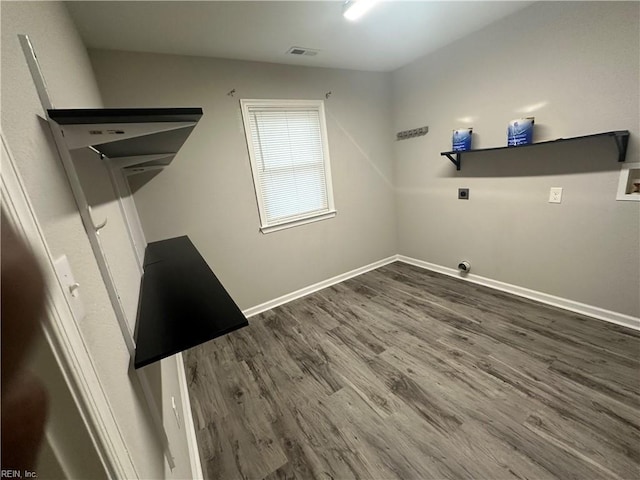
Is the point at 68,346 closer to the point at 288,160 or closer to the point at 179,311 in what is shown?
the point at 179,311

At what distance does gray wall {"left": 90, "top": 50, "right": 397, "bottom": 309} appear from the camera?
7.40ft

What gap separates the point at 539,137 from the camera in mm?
2275

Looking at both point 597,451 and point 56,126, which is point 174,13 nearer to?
point 56,126

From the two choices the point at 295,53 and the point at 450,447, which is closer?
the point at 450,447

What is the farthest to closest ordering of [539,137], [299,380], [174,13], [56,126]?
[539,137] < [299,380] < [174,13] < [56,126]

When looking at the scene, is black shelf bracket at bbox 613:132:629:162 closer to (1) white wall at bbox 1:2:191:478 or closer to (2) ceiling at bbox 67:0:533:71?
(2) ceiling at bbox 67:0:533:71

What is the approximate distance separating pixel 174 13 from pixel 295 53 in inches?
43.3

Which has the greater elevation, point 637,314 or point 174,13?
point 174,13

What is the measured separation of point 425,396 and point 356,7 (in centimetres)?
262

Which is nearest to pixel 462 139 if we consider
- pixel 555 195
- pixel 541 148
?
pixel 541 148

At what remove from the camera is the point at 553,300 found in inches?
96.9

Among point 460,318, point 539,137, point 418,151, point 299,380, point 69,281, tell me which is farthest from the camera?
point 418,151

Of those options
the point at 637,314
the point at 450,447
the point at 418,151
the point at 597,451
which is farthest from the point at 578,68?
the point at 450,447

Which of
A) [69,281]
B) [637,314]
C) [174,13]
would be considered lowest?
[637,314]
